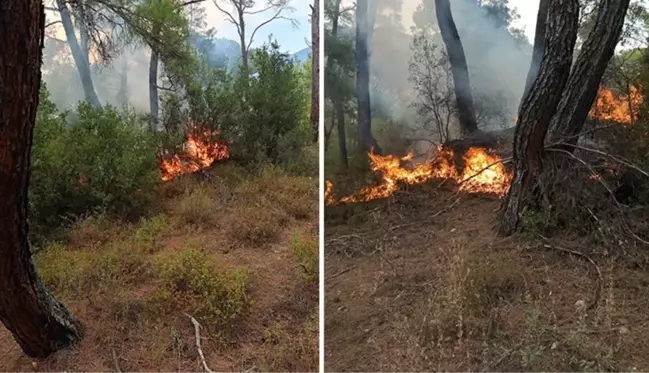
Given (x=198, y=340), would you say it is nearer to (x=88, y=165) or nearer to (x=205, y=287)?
(x=205, y=287)

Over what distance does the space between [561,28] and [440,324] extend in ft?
2.73

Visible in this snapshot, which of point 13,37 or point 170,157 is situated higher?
point 13,37

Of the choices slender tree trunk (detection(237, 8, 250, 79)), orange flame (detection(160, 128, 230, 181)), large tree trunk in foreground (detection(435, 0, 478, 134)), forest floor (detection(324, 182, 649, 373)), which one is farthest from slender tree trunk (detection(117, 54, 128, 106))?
large tree trunk in foreground (detection(435, 0, 478, 134))

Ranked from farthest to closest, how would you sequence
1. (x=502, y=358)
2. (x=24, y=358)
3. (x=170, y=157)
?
(x=170, y=157) < (x=24, y=358) < (x=502, y=358)

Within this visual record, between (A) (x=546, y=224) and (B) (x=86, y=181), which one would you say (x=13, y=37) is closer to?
(B) (x=86, y=181)

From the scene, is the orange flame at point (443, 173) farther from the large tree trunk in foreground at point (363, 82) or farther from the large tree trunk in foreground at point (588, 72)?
the large tree trunk in foreground at point (588, 72)

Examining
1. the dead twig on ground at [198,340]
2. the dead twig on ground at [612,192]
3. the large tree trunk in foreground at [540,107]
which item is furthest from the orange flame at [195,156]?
the dead twig on ground at [612,192]

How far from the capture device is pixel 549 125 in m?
1.51

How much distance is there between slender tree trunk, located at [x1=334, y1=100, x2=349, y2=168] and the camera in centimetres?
176

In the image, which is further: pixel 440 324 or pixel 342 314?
pixel 342 314

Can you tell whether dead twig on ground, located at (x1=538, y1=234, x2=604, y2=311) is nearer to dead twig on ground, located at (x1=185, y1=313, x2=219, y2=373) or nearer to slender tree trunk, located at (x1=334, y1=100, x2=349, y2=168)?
slender tree trunk, located at (x1=334, y1=100, x2=349, y2=168)

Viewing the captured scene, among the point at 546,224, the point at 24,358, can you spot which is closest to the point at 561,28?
the point at 546,224

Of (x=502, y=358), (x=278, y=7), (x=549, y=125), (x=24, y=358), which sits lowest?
(x=24, y=358)

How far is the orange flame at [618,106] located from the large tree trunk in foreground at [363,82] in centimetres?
59
